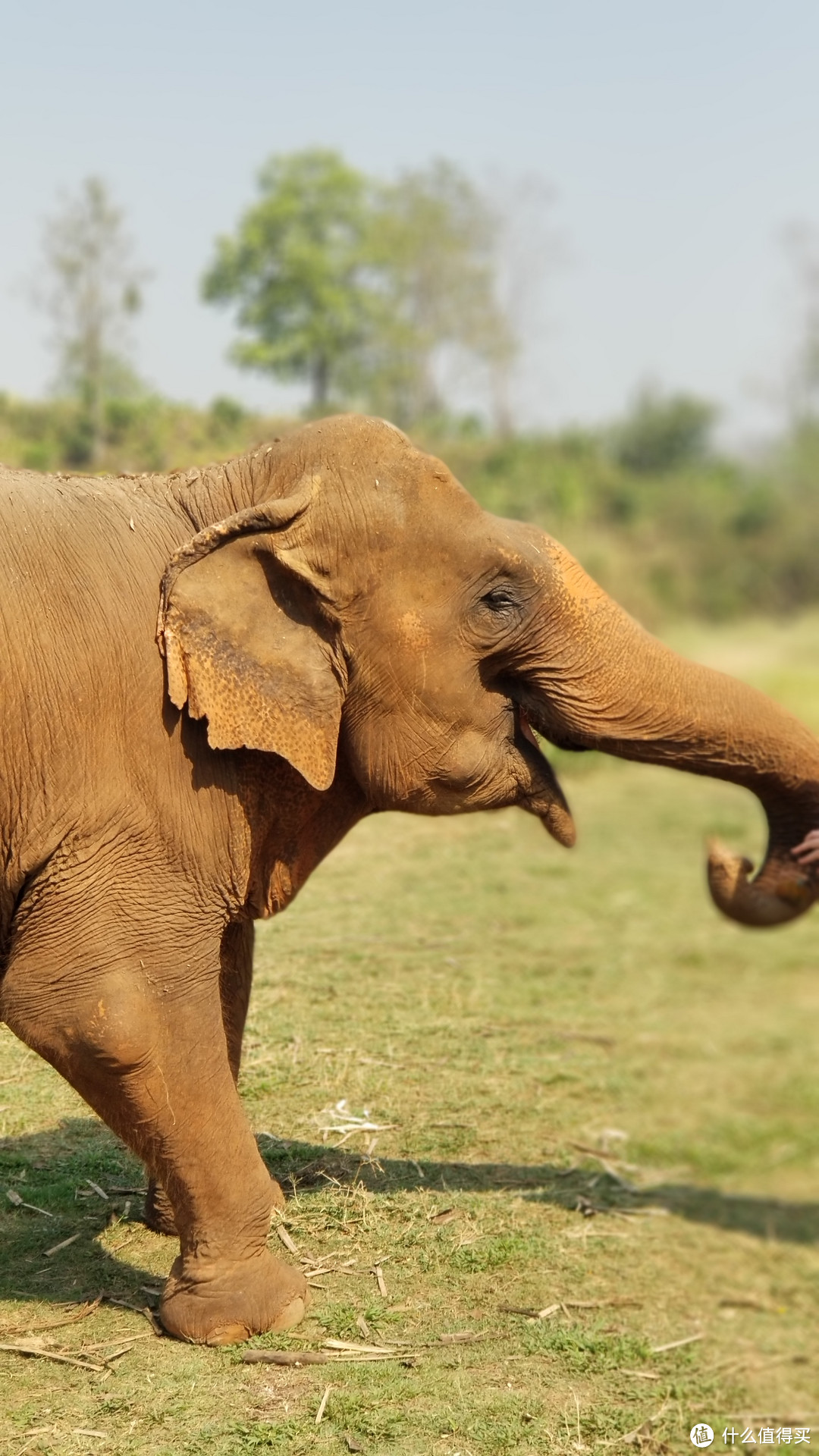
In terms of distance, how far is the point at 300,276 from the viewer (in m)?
28.9

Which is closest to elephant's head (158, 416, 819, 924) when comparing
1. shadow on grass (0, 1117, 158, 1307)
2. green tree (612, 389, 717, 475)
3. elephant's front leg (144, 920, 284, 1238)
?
elephant's front leg (144, 920, 284, 1238)

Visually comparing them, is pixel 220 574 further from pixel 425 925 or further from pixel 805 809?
pixel 425 925

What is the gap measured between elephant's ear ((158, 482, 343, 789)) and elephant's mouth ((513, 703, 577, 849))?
23.5 inches

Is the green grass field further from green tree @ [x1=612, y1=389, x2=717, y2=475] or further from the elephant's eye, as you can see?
green tree @ [x1=612, y1=389, x2=717, y2=475]

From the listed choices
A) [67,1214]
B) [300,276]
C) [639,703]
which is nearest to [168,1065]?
[67,1214]

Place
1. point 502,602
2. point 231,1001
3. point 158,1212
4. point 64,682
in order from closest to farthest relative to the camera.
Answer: point 64,682 < point 502,602 < point 231,1001 < point 158,1212

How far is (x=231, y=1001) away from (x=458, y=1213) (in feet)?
3.73

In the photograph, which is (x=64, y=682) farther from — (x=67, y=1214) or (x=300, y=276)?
(x=300, y=276)

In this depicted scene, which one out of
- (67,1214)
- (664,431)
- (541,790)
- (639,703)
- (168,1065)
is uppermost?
(664,431)

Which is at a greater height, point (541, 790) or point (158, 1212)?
point (541, 790)

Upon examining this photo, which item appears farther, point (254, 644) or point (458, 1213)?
point (458, 1213)

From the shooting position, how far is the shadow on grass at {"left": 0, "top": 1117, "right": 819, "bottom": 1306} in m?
Result: 4.37

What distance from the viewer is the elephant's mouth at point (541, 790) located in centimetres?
427

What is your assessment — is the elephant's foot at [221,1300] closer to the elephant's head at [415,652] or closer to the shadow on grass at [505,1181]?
Answer: the shadow on grass at [505,1181]
